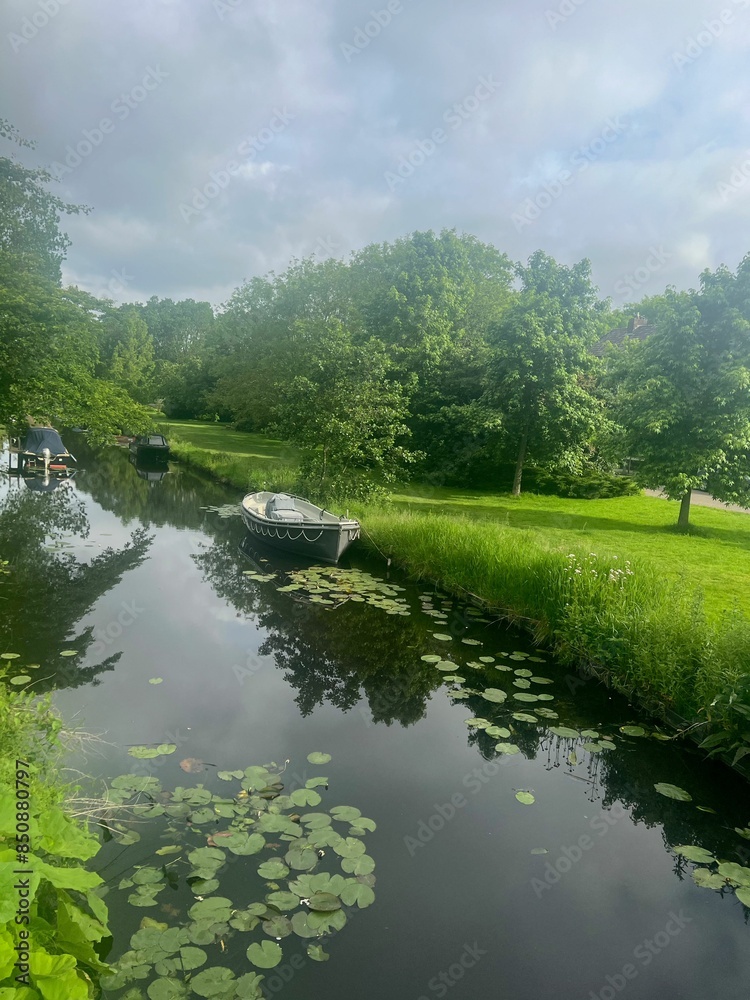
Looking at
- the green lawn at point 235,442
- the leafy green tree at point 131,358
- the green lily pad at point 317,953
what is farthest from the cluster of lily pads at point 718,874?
the leafy green tree at point 131,358

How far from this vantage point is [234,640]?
10.6m

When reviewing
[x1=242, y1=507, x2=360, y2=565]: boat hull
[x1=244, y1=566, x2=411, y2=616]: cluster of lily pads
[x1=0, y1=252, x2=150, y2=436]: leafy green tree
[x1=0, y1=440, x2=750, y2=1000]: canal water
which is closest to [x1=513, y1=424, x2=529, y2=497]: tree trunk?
[x1=242, y1=507, x2=360, y2=565]: boat hull

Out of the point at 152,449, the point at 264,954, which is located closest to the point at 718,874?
the point at 264,954

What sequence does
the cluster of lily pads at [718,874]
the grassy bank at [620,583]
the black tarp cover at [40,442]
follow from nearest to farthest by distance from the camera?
the cluster of lily pads at [718,874] < the grassy bank at [620,583] < the black tarp cover at [40,442]

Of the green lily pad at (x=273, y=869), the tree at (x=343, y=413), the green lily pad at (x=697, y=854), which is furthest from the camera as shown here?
the tree at (x=343, y=413)

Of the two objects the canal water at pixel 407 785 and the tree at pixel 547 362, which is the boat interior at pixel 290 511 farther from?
the tree at pixel 547 362

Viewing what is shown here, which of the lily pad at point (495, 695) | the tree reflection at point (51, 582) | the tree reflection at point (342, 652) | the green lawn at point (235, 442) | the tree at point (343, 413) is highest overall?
the tree at point (343, 413)

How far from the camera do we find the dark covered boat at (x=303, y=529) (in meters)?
14.9

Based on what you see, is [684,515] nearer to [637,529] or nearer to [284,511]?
[637,529]

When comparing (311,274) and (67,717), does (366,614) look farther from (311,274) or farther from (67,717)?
(311,274)

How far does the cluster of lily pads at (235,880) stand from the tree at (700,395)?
15.4m

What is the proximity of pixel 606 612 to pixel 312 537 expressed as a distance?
7.96m

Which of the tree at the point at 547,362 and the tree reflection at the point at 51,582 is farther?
the tree at the point at 547,362

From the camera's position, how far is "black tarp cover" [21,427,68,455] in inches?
1219
